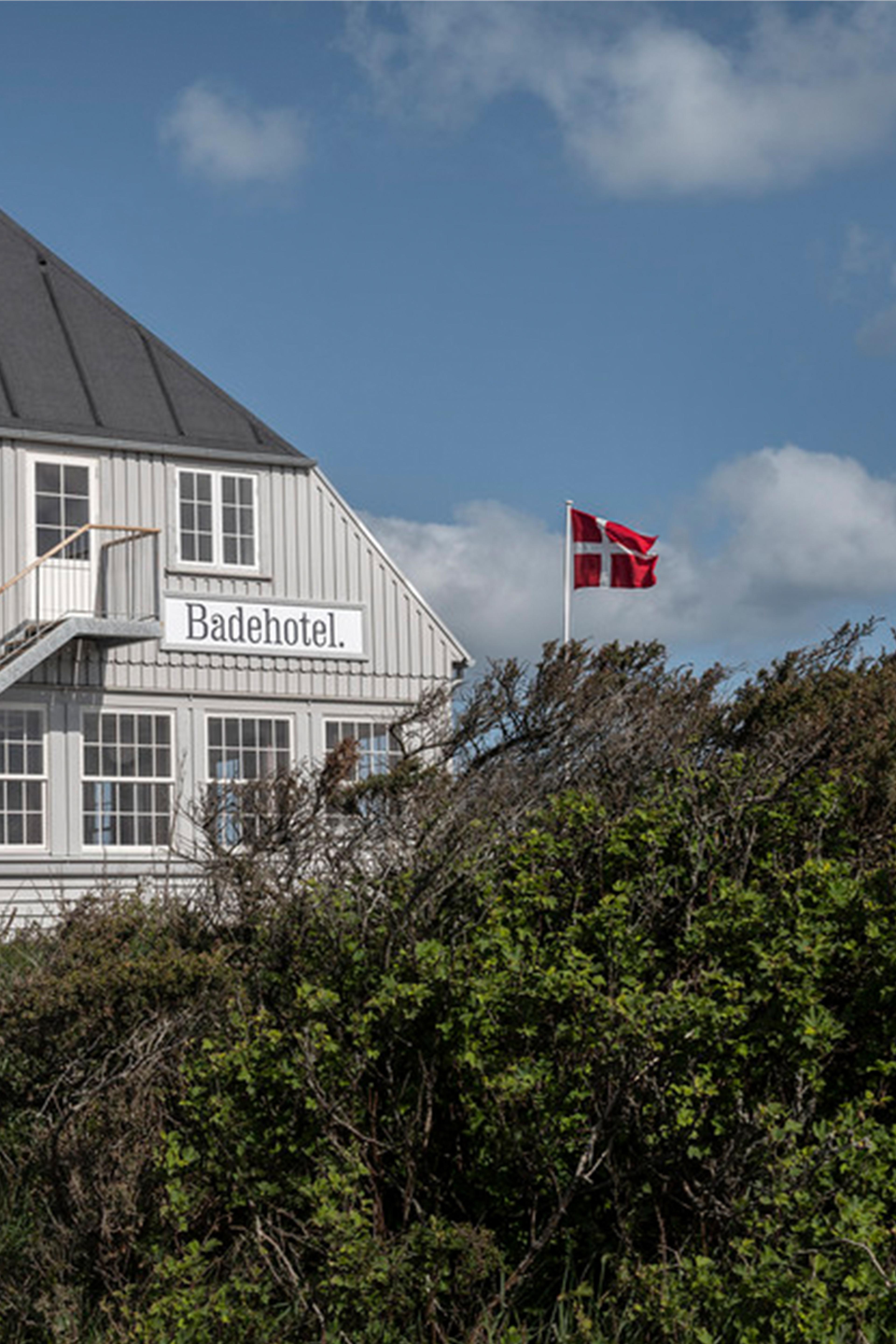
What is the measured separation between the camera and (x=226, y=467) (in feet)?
81.5

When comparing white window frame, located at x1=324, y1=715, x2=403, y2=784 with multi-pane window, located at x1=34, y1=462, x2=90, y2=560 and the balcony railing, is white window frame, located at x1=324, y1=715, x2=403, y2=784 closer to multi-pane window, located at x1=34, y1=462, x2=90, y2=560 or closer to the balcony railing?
the balcony railing

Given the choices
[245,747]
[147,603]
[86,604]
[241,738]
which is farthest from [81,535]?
Result: [245,747]

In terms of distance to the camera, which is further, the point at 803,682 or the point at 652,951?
the point at 803,682

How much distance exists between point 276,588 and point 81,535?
109 inches

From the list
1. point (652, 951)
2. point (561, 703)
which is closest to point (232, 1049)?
point (652, 951)

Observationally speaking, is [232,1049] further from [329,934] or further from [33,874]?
[33,874]

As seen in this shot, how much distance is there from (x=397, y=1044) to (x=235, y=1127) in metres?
0.59

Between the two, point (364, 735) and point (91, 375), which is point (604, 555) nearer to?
point (364, 735)

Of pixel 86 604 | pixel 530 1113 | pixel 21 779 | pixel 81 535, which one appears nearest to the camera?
pixel 530 1113

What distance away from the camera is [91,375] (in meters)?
24.5

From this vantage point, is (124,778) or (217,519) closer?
(124,778)

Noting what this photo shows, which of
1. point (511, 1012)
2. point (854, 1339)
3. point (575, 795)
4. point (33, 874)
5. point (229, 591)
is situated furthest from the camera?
point (229, 591)

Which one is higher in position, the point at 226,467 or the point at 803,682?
the point at 226,467

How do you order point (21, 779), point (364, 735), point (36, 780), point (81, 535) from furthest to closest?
point (364, 735), point (81, 535), point (36, 780), point (21, 779)
